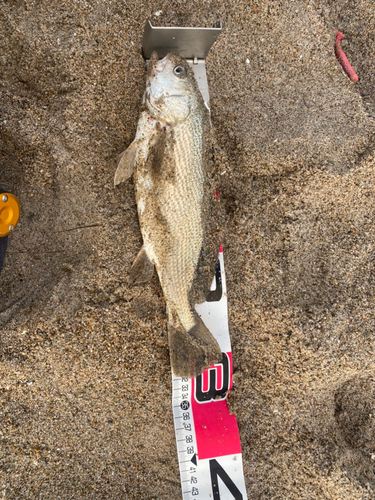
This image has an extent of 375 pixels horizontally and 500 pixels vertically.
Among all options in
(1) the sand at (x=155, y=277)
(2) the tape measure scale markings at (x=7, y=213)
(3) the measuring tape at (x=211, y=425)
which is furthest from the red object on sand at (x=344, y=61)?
(2) the tape measure scale markings at (x=7, y=213)

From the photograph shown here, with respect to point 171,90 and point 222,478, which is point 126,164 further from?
point 222,478

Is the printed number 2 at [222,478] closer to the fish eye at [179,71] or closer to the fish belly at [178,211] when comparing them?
the fish belly at [178,211]

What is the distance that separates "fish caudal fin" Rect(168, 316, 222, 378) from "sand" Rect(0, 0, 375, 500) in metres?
0.16

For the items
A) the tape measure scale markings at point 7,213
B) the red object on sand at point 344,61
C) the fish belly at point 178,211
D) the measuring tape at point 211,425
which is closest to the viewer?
the tape measure scale markings at point 7,213

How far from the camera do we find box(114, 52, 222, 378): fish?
2.00 m

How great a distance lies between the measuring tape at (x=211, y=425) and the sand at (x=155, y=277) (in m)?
0.08

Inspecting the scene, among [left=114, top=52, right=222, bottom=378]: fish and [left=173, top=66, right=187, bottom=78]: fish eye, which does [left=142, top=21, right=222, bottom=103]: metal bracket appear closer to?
[left=114, top=52, right=222, bottom=378]: fish

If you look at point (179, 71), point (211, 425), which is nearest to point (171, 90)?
point (179, 71)

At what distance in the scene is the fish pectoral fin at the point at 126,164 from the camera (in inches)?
80.7

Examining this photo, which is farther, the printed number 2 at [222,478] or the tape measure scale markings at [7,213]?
the printed number 2 at [222,478]

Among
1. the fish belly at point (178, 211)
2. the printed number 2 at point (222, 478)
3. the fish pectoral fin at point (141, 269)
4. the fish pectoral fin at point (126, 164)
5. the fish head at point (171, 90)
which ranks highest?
the fish head at point (171, 90)

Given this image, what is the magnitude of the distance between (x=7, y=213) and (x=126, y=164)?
75 cm

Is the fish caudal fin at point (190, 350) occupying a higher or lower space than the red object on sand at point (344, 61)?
lower

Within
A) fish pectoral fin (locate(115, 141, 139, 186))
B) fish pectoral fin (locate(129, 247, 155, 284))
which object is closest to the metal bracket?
fish pectoral fin (locate(115, 141, 139, 186))
